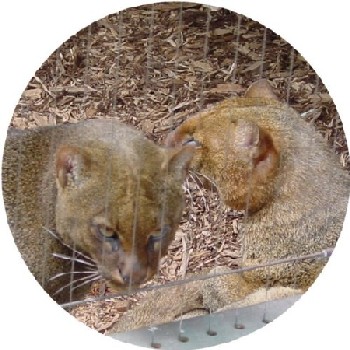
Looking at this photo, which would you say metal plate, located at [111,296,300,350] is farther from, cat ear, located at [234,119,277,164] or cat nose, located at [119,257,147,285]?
cat ear, located at [234,119,277,164]

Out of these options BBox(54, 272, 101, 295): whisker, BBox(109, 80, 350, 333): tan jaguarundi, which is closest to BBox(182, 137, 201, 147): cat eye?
BBox(109, 80, 350, 333): tan jaguarundi

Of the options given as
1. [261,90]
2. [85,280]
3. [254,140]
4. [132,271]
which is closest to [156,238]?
[132,271]

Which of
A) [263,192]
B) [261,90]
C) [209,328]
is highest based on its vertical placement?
[261,90]

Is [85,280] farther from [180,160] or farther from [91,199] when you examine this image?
[180,160]

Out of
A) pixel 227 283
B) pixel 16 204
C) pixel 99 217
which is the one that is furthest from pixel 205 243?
pixel 16 204

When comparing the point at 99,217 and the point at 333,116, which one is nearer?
the point at 99,217

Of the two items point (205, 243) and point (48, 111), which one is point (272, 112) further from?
point (48, 111)
